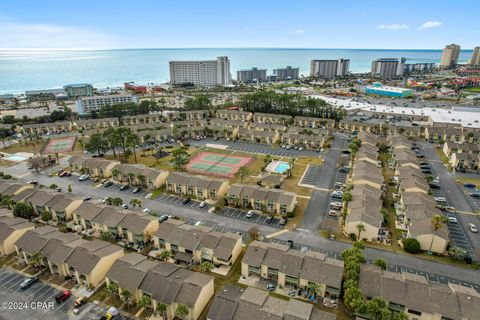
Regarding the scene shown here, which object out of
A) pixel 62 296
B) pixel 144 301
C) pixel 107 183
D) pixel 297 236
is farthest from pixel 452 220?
pixel 107 183

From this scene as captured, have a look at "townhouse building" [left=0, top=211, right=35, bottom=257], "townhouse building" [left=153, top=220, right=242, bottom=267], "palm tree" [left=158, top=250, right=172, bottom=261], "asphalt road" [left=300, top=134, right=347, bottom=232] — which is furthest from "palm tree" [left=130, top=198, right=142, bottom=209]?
"asphalt road" [left=300, top=134, right=347, bottom=232]

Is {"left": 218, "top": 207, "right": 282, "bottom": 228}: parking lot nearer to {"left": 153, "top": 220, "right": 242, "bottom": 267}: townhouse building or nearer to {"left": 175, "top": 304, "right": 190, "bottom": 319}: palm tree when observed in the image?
{"left": 153, "top": 220, "right": 242, "bottom": 267}: townhouse building

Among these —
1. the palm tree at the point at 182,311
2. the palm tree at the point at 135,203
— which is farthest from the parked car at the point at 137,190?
the palm tree at the point at 182,311

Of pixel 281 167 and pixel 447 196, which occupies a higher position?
pixel 281 167

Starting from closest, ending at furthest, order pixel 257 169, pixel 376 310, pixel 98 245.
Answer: pixel 376 310, pixel 98 245, pixel 257 169

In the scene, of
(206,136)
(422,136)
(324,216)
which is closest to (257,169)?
(324,216)

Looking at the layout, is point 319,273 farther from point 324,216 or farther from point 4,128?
point 4,128

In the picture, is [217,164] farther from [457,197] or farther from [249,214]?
[457,197]

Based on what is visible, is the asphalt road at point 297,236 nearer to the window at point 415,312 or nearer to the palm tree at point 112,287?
the window at point 415,312
